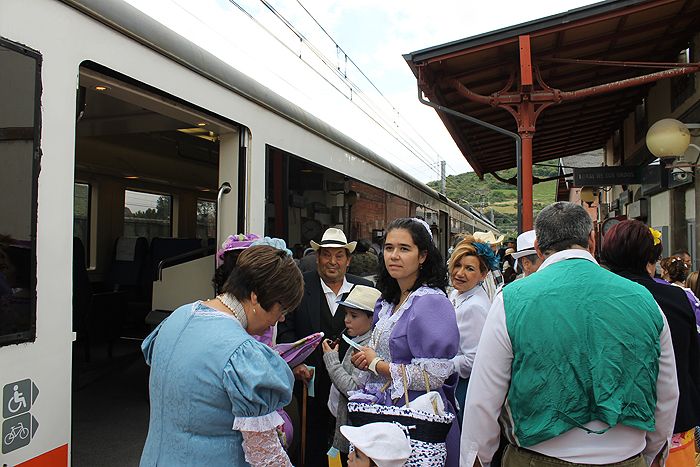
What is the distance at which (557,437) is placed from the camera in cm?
206

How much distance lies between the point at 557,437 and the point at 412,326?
74cm

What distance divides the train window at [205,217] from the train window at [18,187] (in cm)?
670

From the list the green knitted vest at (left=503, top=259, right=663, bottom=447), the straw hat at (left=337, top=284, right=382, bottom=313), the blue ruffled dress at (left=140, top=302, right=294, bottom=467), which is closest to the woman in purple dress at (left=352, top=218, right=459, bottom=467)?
the straw hat at (left=337, top=284, right=382, bottom=313)

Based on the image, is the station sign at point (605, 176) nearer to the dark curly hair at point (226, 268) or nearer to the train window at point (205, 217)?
the train window at point (205, 217)

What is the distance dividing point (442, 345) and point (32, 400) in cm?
158

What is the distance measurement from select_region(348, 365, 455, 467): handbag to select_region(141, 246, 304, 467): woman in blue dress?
18.2 inches

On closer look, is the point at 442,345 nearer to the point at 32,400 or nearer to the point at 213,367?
the point at 213,367

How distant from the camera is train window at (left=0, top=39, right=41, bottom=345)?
83.6 inches

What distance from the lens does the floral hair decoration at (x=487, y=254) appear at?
3.97 meters

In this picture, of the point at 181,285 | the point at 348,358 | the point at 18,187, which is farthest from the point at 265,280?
the point at 181,285

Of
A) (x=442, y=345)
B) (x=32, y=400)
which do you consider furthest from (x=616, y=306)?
(x=32, y=400)

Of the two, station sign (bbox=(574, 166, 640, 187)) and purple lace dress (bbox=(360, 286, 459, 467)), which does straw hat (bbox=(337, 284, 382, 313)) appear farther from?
station sign (bbox=(574, 166, 640, 187))

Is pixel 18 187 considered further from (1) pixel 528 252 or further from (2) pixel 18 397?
(1) pixel 528 252

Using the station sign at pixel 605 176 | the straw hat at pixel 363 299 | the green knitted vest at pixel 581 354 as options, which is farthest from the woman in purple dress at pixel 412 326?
the station sign at pixel 605 176
